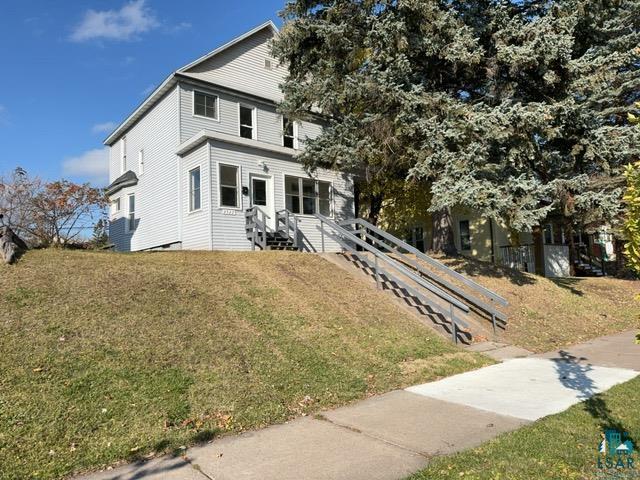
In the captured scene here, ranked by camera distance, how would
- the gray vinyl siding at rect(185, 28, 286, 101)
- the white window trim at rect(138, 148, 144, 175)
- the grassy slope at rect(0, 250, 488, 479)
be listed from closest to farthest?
1. the grassy slope at rect(0, 250, 488, 479)
2. the gray vinyl siding at rect(185, 28, 286, 101)
3. the white window trim at rect(138, 148, 144, 175)

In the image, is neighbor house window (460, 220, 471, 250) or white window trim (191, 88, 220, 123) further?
neighbor house window (460, 220, 471, 250)

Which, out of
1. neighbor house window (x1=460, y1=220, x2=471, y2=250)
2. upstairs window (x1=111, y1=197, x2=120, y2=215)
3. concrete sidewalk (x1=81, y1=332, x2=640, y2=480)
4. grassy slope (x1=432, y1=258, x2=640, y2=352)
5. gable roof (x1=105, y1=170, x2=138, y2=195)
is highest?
gable roof (x1=105, y1=170, x2=138, y2=195)

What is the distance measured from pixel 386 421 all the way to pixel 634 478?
7.44 feet

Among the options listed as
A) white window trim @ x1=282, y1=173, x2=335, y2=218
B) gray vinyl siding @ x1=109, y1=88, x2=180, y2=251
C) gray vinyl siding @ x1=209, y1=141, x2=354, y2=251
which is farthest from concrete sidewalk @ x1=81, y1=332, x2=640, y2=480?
gray vinyl siding @ x1=109, y1=88, x2=180, y2=251

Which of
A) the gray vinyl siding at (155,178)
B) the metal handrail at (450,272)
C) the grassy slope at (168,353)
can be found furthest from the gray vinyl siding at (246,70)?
the grassy slope at (168,353)

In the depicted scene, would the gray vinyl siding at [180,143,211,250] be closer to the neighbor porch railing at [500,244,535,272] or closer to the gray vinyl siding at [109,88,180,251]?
the gray vinyl siding at [109,88,180,251]

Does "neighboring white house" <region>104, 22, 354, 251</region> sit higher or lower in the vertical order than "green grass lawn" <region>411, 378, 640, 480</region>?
higher

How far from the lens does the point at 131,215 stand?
20516 millimetres

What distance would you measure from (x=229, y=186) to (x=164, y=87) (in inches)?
204

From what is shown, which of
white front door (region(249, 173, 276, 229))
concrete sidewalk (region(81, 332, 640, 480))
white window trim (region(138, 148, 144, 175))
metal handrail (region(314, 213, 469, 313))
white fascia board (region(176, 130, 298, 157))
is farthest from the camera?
white window trim (region(138, 148, 144, 175))

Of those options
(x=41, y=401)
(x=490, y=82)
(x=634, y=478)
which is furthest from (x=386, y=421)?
(x=490, y=82)

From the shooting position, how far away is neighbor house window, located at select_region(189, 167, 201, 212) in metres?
15.5

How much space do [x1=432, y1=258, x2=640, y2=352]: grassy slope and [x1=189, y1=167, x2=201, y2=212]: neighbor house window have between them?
8478 mm

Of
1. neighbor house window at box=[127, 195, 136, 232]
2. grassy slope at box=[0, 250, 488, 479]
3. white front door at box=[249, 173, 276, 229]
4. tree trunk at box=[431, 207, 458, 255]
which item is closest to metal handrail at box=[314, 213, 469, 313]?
grassy slope at box=[0, 250, 488, 479]
